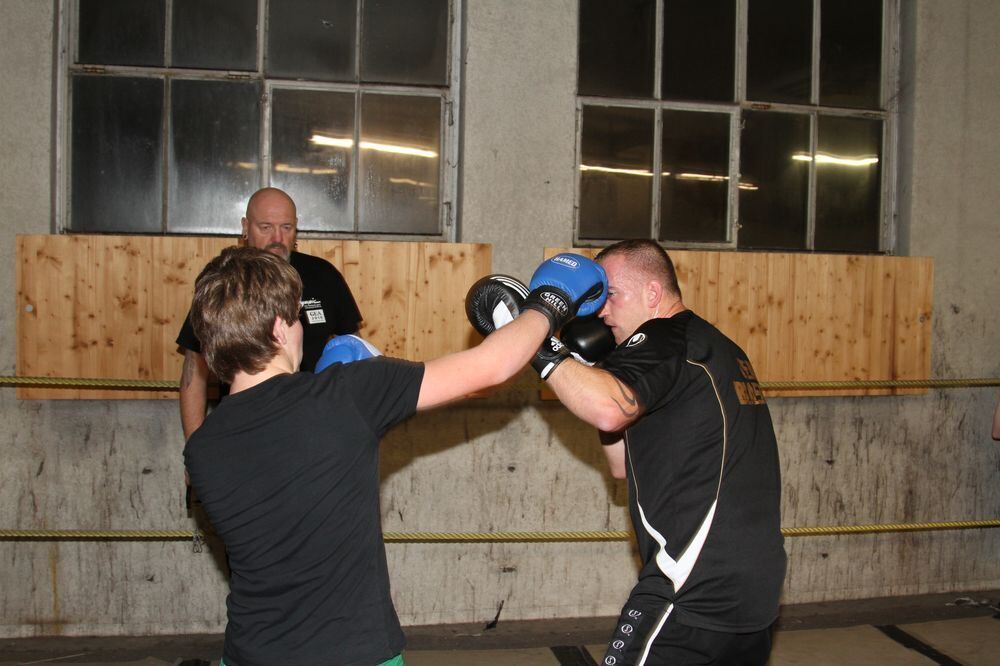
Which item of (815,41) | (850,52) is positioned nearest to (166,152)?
(815,41)

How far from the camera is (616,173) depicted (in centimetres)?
491

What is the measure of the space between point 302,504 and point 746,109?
13.9ft

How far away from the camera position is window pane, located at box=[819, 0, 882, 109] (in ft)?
17.1

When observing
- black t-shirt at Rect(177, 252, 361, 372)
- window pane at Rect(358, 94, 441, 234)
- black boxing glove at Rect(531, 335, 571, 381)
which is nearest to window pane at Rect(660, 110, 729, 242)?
window pane at Rect(358, 94, 441, 234)

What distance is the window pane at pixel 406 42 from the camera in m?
4.67

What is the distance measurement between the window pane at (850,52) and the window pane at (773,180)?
0.99 feet

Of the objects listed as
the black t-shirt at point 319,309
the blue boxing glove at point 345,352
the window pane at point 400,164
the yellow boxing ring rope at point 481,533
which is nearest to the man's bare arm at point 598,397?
the blue boxing glove at point 345,352

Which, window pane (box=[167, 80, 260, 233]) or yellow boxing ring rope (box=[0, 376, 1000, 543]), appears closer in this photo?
yellow boxing ring rope (box=[0, 376, 1000, 543])

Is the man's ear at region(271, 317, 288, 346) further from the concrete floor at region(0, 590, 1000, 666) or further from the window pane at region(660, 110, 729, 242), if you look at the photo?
the window pane at region(660, 110, 729, 242)

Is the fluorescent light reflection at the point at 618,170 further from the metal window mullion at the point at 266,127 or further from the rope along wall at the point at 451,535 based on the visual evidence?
the rope along wall at the point at 451,535

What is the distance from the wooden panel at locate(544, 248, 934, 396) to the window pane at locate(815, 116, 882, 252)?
0.34 metres

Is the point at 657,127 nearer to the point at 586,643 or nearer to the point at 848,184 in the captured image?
the point at 848,184

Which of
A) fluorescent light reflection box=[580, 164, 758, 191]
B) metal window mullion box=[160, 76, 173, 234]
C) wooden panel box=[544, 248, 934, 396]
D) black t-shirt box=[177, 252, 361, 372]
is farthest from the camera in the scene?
fluorescent light reflection box=[580, 164, 758, 191]

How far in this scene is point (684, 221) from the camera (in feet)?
16.5
